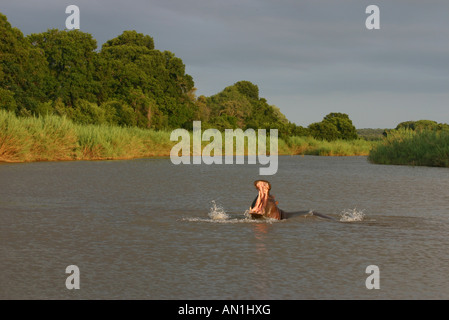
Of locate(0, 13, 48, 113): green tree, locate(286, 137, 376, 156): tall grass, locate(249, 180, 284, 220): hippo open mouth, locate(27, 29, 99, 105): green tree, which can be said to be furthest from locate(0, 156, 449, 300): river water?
locate(27, 29, 99, 105): green tree

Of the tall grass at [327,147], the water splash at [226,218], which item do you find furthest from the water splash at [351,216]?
the tall grass at [327,147]

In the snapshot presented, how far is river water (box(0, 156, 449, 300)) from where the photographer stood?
611cm

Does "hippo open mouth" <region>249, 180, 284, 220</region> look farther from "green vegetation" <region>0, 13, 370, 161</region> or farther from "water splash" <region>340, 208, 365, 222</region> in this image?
"green vegetation" <region>0, 13, 370, 161</region>

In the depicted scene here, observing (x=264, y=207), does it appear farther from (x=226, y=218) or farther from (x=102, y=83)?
(x=102, y=83)

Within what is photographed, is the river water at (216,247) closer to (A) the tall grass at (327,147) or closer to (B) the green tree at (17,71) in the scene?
(B) the green tree at (17,71)

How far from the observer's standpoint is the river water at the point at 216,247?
6.11 m

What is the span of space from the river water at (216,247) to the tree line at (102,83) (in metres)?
38.8

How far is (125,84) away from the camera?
75625 millimetres

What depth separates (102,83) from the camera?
240 ft

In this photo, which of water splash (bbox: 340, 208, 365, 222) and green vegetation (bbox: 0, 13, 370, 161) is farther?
green vegetation (bbox: 0, 13, 370, 161)

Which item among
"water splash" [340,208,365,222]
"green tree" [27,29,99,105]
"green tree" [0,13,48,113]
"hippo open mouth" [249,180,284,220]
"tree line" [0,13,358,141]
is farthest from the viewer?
"green tree" [27,29,99,105]

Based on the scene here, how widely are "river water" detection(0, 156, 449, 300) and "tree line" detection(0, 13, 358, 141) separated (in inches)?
1528

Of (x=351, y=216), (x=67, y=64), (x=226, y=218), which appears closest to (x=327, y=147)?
(x=67, y=64)

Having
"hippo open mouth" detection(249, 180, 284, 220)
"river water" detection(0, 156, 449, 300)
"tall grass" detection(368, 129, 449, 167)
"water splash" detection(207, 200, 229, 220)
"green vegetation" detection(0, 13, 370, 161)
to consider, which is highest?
"green vegetation" detection(0, 13, 370, 161)
